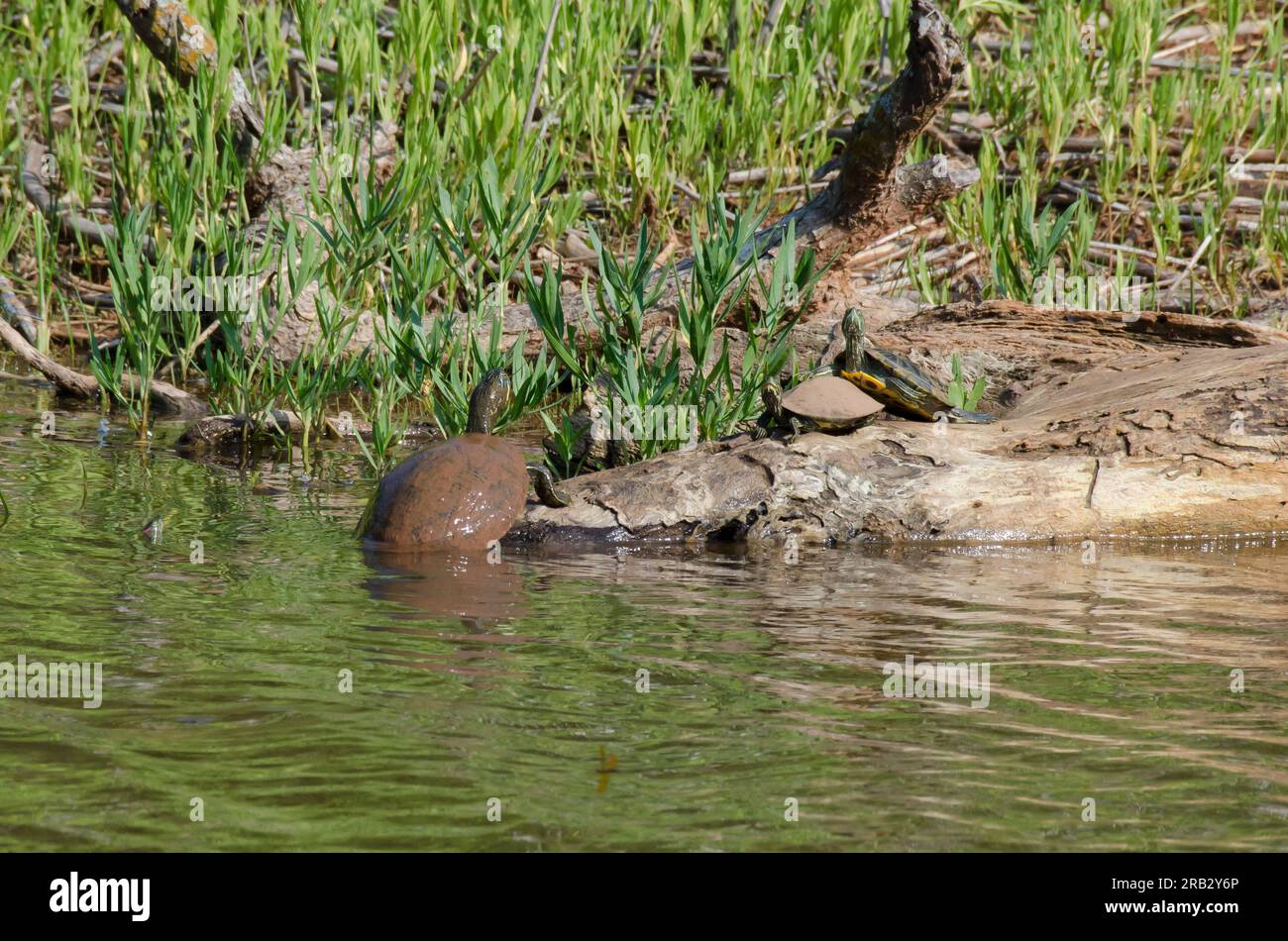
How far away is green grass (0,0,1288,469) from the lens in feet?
20.7

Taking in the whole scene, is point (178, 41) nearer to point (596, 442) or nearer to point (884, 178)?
point (596, 442)

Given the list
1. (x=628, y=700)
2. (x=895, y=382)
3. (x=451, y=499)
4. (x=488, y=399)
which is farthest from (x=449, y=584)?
(x=895, y=382)

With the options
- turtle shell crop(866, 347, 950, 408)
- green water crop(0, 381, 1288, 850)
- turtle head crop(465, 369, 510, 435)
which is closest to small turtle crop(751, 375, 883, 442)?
turtle shell crop(866, 347, 950, 408)

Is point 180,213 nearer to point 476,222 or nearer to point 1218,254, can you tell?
point 476,222

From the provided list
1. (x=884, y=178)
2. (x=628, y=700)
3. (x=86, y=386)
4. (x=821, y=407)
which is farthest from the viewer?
(x=86, y=386)

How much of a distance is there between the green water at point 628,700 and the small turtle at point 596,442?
2.49 feet

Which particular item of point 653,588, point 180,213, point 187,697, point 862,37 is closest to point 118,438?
point 180,213

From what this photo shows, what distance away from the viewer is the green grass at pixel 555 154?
248 inches

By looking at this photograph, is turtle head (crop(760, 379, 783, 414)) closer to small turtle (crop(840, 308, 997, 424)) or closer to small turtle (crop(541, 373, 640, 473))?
small turtle (crop(840, 308, 997, 424))

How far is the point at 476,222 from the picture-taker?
7480 millimetres

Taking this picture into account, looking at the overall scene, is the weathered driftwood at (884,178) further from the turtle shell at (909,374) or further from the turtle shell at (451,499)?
the turtle shell at (451,499)

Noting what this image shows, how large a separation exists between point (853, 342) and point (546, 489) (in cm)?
145

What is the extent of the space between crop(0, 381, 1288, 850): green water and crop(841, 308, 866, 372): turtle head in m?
0.94

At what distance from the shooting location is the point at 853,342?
528 centimetres
